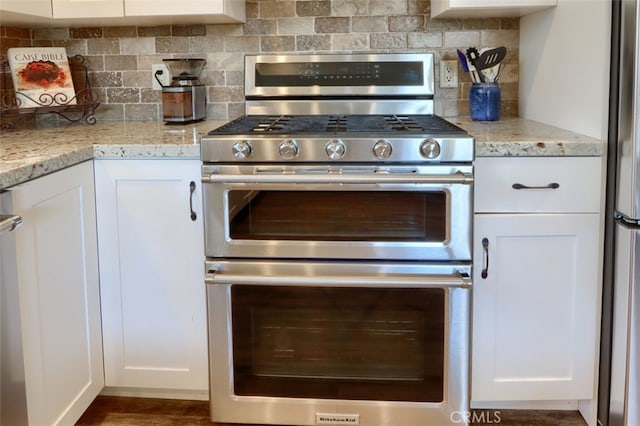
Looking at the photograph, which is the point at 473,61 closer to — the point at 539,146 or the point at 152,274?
the point at 539,146

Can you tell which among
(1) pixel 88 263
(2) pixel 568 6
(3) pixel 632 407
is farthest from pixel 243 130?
(3) pixel 632 407

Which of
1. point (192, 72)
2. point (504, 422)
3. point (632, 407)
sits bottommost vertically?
point (504, 422)

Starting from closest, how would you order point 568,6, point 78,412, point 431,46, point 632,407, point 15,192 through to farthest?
point 15,192, point 632,407, point 78,412, point 568,6, point 431,46

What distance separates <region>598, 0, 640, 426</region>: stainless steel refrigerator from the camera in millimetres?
1660

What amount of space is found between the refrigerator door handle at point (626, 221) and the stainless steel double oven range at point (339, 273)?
39 cm

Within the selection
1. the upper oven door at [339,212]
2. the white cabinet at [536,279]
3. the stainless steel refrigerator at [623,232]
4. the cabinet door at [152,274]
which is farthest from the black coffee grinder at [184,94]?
the stainless steel refrigerator at [623,232]

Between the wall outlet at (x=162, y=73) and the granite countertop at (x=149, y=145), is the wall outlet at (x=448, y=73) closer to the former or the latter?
the granite countertop at (x=149, y=145)

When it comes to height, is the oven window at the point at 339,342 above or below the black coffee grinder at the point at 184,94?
below

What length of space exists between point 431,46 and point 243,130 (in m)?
0.96

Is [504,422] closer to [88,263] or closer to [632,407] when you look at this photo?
[632,407]

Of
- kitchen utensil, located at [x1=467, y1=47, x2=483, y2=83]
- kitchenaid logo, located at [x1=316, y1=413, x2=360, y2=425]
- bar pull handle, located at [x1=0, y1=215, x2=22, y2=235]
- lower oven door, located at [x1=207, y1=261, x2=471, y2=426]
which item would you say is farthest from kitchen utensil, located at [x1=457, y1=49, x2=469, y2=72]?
bar pull handle, located at [x1=0, y1=215, x2=22, y2=235]

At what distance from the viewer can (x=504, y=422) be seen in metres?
2.02

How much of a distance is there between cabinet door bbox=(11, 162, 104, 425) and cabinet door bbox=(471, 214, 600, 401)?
1142 mm

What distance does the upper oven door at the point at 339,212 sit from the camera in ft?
5.97
